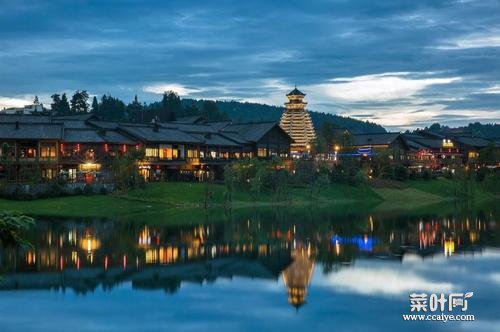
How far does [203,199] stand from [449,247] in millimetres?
Answer: 37693

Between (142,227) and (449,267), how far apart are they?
26.6m

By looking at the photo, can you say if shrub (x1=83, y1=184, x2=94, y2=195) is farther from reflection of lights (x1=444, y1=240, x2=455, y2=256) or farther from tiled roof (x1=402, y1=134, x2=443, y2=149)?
tiled roof (x1=402, y1=134, x2=443, y2=149)

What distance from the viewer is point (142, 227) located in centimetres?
5503

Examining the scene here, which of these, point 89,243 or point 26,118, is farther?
point 26,118

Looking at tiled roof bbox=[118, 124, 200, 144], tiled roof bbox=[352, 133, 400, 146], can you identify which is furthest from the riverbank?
tiled roof bbox=[352, 133, 400, 146]

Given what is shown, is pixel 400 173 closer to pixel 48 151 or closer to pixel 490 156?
pixel 490 156

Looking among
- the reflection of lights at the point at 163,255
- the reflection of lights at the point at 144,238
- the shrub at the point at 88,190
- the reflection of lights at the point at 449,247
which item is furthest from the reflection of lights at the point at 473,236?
the shrub at the point at 88,190

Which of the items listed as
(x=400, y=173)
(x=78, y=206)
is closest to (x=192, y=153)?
(x=78, y=206)

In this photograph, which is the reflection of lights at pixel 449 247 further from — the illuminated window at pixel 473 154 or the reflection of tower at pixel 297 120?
the illuminated window at pixel 473 154

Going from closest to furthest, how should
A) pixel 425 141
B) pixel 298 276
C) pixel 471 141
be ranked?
pixel 298 276 < pixel 425 141 < pixel 471 141

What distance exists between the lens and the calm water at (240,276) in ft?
84.7

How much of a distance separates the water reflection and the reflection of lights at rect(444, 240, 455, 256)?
0.08 metres

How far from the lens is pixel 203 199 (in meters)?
78.1

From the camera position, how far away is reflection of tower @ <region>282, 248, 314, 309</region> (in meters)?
29.5
